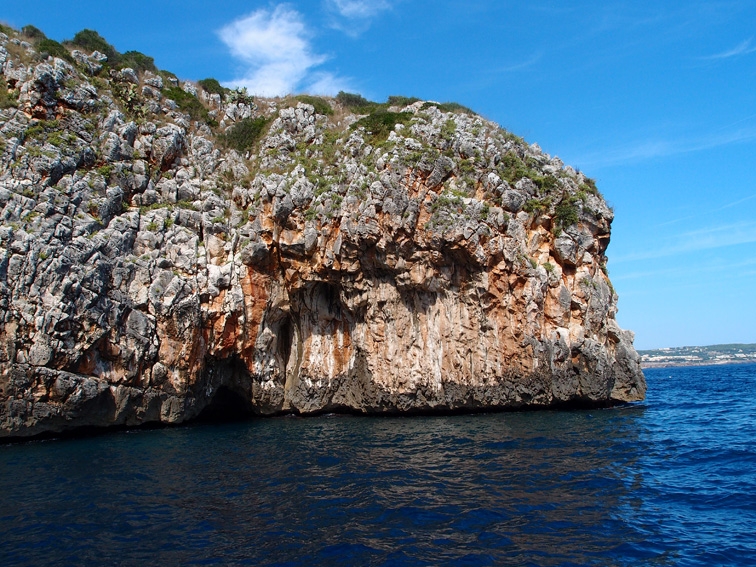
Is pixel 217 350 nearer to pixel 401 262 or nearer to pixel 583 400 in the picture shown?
pixel 401 262

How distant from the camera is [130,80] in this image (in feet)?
104

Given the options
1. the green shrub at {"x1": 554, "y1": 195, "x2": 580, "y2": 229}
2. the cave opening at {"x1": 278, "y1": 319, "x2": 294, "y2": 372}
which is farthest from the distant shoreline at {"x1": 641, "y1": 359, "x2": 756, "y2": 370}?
the cave opening at {"x1": 278, "y1": 319, "x2": 294, "y2": 372}

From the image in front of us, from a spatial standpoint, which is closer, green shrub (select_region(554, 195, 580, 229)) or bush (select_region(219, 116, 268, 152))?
green shrub (select_region(554, 195, 580, 229))

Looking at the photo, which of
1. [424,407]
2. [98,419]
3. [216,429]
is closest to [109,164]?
[98,419]

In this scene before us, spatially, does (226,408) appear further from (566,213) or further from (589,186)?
(589,186)

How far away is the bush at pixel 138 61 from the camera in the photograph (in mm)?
32725

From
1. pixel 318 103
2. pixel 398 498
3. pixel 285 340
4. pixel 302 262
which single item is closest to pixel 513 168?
pixel 302 262

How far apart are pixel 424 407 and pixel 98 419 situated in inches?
618

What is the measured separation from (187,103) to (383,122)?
43.1ft

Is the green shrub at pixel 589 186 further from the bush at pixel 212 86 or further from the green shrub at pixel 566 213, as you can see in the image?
the bush at pixel 212 86

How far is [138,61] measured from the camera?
33.7 m

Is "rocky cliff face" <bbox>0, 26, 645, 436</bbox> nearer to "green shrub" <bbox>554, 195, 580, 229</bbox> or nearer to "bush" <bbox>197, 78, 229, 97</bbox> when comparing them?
"green shrub" <bbox>554, 195, 580, 229</bbox>

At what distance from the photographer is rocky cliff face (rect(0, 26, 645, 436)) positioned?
2422 centimetres

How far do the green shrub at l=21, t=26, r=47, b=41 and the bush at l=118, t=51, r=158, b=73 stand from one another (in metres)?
4.19
